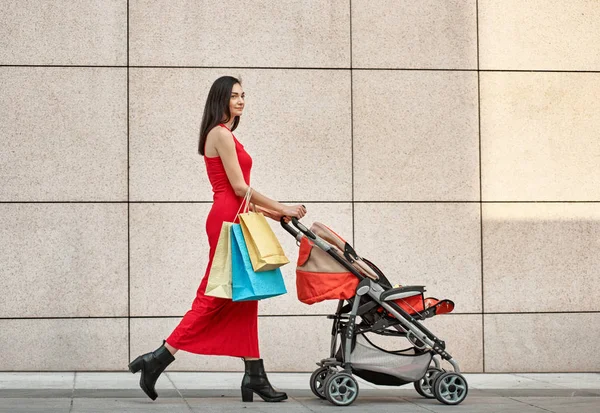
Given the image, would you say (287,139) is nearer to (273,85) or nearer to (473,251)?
(273,85)

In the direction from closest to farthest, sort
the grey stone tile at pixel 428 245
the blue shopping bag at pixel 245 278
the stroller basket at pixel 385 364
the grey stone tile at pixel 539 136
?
the blue shopping bag at pixel 245 278 → the stroller basket at pixel 385 364 → the grey stone tile at pixel 428 245 → the grey stone tile at pixel 539 136

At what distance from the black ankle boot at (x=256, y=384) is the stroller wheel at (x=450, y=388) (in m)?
0.98

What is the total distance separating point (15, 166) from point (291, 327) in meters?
2.45

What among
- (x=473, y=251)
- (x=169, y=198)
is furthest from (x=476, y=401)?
(x=169, y=198)

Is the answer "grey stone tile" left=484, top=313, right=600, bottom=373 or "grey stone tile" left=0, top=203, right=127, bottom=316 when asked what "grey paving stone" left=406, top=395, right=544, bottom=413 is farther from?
"grey stone tile" left=0, top=203, right=127, bottom=316

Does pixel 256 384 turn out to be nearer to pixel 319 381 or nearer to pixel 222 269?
pixel 319 381

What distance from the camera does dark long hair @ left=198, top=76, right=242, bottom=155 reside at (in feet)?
20.5

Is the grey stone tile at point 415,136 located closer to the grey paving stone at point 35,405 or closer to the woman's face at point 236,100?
the woman's face at point 236,100

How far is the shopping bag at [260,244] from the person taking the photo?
19.6 feet

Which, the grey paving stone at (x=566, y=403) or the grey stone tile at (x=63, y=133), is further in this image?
the grey stone tile at (x=63, y=133)

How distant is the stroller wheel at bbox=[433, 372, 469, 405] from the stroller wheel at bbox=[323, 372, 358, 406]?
1.70 feet

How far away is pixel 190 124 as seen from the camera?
7.79m

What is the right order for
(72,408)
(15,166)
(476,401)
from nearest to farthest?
(72,408), (476,401), (15,166)

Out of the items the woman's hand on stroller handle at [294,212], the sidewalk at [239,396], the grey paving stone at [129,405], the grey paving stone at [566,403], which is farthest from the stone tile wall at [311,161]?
the woman's hand on stroller handle at [294,212]
